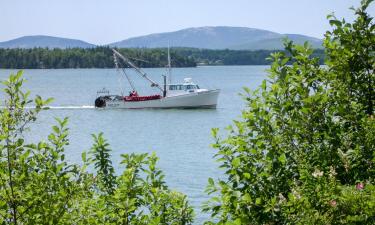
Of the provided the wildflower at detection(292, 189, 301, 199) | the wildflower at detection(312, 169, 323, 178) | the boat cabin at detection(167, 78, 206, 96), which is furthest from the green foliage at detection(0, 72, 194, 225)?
the boat cabin at detection(167, 78, 206, 96)

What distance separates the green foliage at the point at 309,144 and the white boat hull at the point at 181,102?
63.8 metres

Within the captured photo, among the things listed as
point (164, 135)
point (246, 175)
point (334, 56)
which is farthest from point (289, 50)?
point (164, 135)

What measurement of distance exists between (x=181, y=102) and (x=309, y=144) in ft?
214

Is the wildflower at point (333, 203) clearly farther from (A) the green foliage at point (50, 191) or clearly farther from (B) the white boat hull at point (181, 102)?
(B) the white boat hull at point (181, 102)

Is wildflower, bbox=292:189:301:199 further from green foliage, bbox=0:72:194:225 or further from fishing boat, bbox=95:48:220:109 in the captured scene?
fishing boat, bbox=95:48:220:109

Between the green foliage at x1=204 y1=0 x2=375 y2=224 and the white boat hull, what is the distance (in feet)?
209

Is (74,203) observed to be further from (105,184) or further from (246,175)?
(246,175)

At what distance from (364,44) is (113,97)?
71.2 m

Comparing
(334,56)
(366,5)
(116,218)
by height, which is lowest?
(116,218)

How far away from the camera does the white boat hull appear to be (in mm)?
71550

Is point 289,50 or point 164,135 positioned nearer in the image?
point 289,50

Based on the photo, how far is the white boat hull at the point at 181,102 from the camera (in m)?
71.6

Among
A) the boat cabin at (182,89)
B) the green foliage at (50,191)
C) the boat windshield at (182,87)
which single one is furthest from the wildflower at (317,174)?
the boat windshield at (182,87)

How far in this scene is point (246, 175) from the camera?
6164mm
